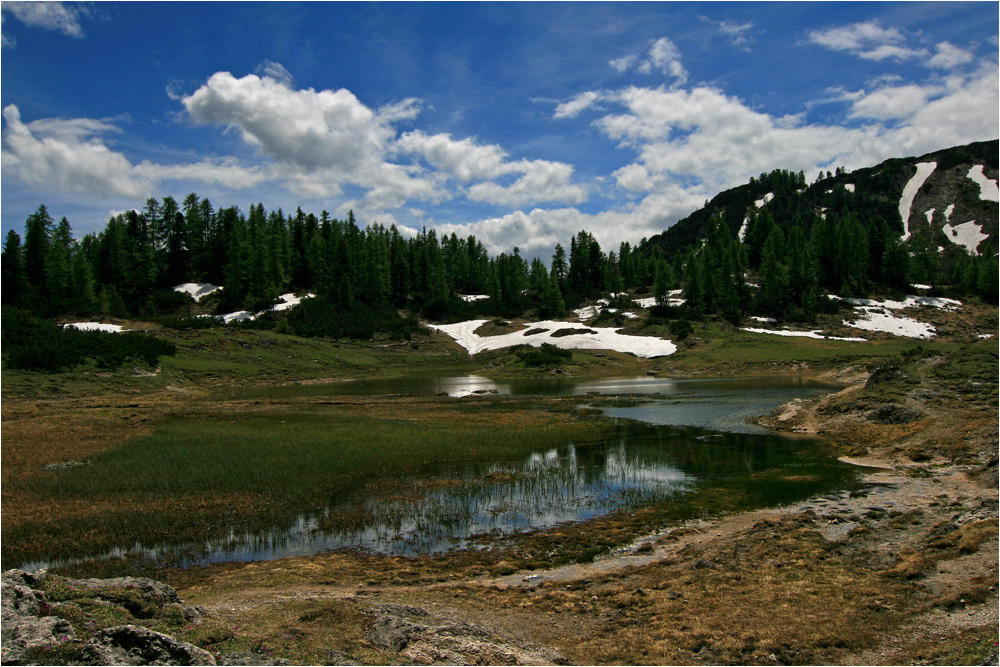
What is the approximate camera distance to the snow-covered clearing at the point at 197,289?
10006cm

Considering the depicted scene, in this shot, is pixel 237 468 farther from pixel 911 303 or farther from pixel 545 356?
pixel 911 303

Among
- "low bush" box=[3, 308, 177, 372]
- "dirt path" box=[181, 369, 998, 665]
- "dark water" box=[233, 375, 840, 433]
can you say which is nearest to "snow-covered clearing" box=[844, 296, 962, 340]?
"dark water" box=[233, 375, 840, 433]

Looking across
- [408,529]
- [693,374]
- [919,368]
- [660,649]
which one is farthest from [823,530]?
[693,374]

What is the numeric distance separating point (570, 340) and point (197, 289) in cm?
7406

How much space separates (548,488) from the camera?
57.1 feet

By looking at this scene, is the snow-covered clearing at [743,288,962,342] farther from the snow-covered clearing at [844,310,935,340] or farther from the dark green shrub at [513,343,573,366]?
the dark green shrub at [513,343,573,366]

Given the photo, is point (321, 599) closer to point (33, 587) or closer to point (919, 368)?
point (33, 587)

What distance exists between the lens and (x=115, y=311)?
83312mm

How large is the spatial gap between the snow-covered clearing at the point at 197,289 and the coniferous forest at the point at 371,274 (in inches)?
107

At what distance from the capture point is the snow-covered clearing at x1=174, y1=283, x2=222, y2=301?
100056 mm

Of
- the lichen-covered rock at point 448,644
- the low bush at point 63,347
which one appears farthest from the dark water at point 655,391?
the lichen-covered rock at point 448,644

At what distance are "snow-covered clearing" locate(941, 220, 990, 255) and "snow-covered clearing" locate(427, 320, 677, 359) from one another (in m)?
176

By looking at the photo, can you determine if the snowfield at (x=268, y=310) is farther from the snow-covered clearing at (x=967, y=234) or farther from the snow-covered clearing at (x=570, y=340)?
the snow-covered clearing at (x=967, y=234)

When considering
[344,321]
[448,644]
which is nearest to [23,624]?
[448,644]
